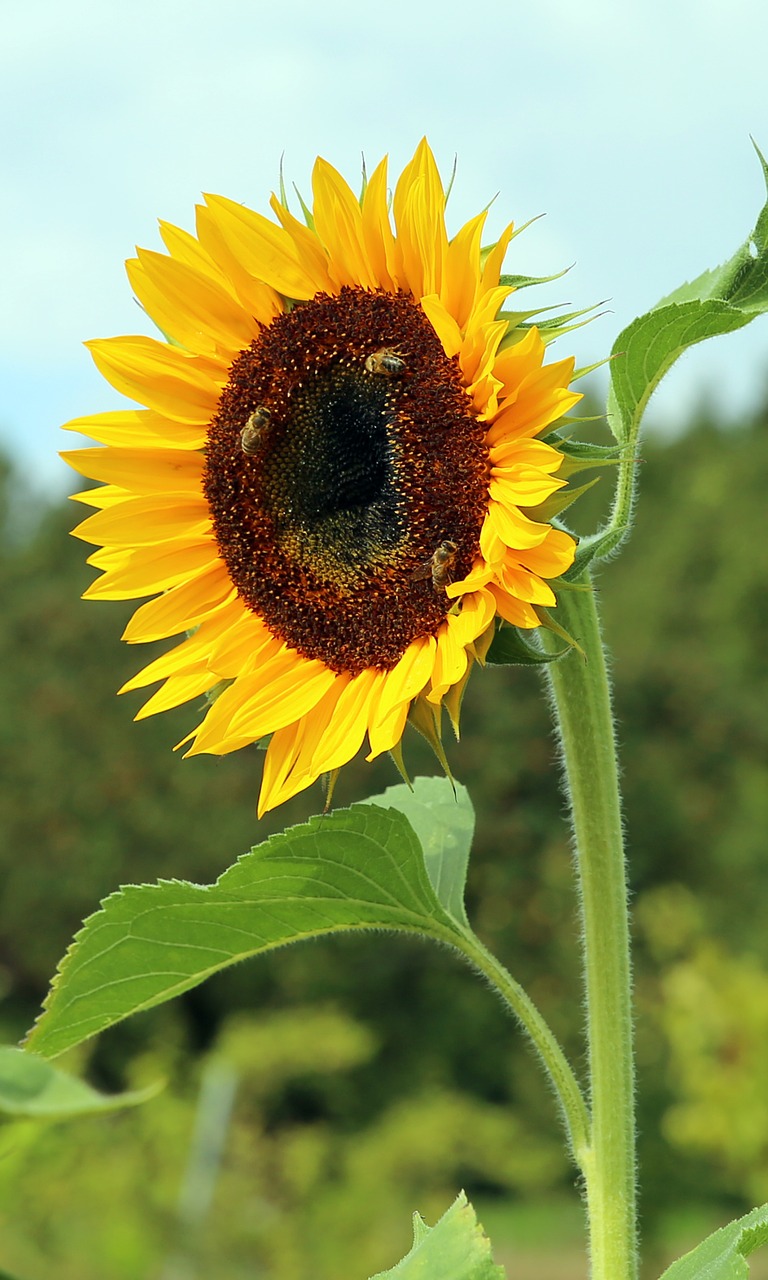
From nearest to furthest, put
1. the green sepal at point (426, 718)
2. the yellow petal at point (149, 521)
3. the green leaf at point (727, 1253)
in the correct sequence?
the green leaf at point (727, 1253) < the green sepal at point (426, 718) < the yellow petal at point (149, 521)

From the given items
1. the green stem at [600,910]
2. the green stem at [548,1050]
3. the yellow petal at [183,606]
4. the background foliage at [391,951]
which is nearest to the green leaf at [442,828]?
the green stem at [548,1050]

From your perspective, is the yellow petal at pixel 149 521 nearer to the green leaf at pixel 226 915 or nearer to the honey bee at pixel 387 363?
the honey bee at pixel 387 363

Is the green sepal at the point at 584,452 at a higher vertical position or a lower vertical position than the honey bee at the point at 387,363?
lower

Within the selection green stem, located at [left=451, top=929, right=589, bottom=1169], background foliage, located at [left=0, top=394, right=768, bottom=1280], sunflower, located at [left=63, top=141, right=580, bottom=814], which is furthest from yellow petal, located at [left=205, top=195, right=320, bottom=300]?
background foliage, located at [left=0, top=394, right=768, bottom=1280]

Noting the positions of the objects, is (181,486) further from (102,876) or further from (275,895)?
(102,876)

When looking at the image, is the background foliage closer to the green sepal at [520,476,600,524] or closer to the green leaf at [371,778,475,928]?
the green leaf at [371,778,475,928]

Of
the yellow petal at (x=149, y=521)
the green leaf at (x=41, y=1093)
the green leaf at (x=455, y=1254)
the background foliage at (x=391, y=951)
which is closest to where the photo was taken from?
the green leaf at (x=41, y=1093)
